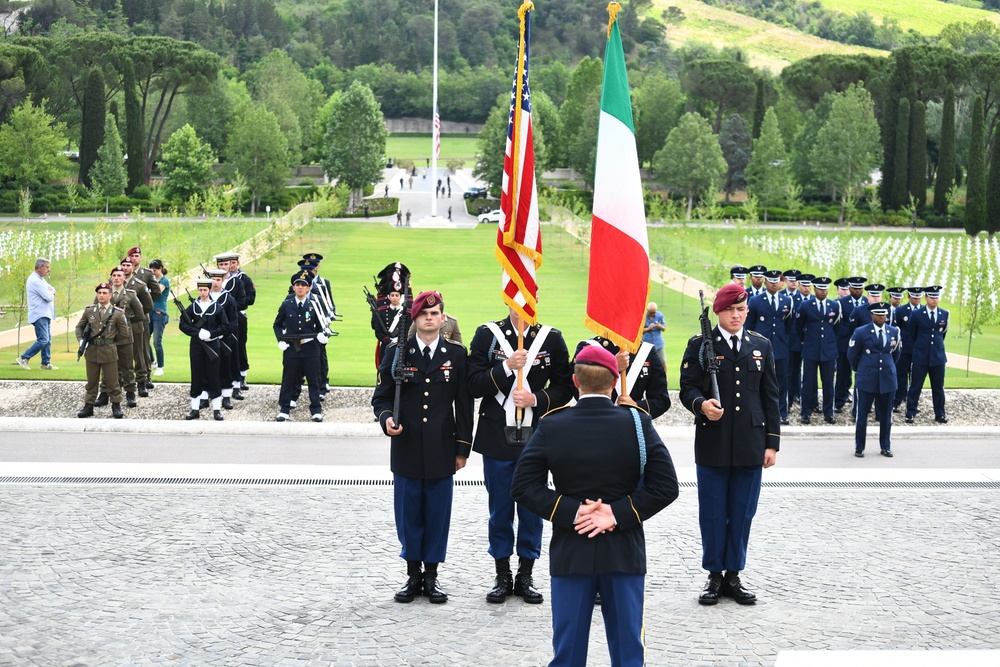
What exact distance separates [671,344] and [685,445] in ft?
36.2

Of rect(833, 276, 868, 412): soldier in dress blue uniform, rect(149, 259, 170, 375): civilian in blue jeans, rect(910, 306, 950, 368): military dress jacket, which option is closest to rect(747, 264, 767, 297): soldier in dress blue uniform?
rect(833, 276, 868, 412): soldier in dress blue uniform

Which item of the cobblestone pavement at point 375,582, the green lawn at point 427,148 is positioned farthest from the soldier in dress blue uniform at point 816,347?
the green lawn at point 427,148

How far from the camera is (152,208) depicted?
75.2 metres

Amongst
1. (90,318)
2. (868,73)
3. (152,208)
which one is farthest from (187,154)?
(90,318)

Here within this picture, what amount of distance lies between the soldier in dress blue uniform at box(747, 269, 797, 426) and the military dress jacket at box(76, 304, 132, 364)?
28.0ft

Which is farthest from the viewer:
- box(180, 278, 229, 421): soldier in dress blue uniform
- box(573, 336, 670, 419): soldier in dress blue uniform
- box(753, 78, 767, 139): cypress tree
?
box(753, 78, 767, 139): cypress tree

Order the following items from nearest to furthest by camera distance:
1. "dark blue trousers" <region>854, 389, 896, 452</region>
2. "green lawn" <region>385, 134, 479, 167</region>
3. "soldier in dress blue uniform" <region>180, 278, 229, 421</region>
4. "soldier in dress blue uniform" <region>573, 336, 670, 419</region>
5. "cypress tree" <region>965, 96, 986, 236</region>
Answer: "soldier in dress blue uniform" <region>573, 336, 670, 419</region> < "dark blue trousers" <region>854, 389, 896, 452</region> < "soldier in dress blue uniform" <region>180, 278, 229, 421</region> < "cypress tree" <region>965, 96, 986, 236</region> < "green lawn" <region>385, 134, 479, 167</region>

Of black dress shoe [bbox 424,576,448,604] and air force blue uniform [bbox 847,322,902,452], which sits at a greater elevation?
air force blue uniform [bbox 847,322,902,452]

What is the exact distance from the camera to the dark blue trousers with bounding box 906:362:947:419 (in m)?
16.1

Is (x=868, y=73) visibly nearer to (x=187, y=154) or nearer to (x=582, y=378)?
(x=187, y=154)

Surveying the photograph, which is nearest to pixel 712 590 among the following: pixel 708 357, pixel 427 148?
pixel 708 357

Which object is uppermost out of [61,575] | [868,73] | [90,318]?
[868,73]

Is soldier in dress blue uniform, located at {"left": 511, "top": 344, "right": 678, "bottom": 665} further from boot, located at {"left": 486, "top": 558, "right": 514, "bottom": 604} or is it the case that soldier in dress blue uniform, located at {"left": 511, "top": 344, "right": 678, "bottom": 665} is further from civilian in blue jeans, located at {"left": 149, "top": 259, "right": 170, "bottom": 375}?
civilian in blue jeans, located at {"left": 149, "top": 259, "right": 170, "bottom": 375}

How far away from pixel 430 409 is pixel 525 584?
55.5 inches
